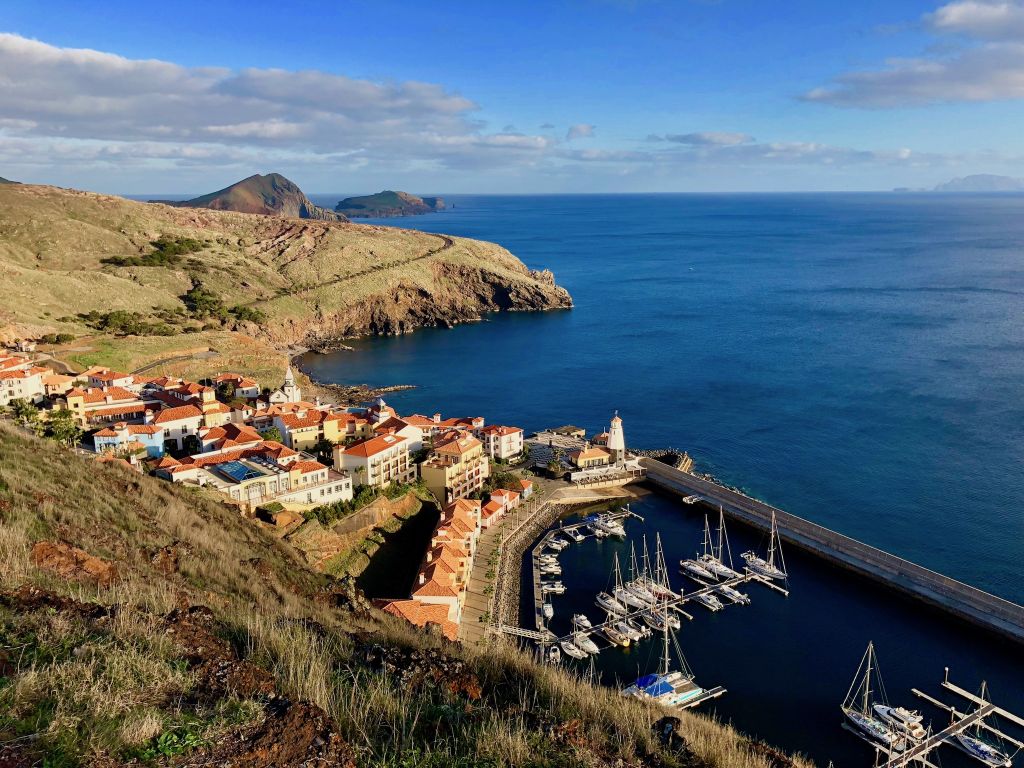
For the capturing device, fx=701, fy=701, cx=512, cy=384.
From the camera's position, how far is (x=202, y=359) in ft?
175

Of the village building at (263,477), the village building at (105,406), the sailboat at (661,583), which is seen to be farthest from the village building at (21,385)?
the sailboat at (661,583)

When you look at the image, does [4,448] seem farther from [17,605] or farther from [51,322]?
[51,322]

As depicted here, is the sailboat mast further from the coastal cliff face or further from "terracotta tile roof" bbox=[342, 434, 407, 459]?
the coastal cliff face

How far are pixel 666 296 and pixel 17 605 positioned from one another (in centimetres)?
9386

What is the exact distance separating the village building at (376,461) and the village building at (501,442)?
7.08 m

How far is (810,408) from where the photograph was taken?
47875 millimetres

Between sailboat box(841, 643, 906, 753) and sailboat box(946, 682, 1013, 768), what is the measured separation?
1.57m

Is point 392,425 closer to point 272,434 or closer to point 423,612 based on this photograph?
point 272,434

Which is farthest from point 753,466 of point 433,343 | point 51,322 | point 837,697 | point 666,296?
point 666,296

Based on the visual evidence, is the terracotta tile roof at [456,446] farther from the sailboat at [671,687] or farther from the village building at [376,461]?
the sailboat at [671,687]

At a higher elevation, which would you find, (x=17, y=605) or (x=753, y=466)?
Answer: (x=17, y=605)

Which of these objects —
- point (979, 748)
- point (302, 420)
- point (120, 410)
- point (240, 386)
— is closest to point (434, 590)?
point (302, 420)

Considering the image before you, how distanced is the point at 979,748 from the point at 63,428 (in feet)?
111

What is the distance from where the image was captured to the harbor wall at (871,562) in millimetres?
24281
